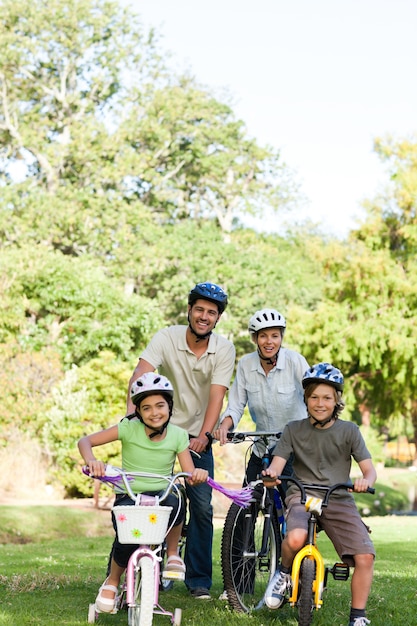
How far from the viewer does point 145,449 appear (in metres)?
6.41

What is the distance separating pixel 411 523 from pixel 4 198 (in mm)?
20440

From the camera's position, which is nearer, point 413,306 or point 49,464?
point 49,464

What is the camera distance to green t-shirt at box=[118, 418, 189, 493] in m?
6.39

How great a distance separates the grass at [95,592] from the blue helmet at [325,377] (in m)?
1.56

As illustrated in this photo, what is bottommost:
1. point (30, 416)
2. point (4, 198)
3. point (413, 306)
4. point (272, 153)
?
point (30, 416)

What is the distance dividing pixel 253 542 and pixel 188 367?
1378 millimetres

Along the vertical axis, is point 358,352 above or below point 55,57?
below

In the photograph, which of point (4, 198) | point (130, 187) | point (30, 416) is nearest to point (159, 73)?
point (130, 187)

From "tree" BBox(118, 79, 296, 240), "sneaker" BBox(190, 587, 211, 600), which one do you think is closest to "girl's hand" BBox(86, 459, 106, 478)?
"sneaker" BBox(190, 587, 211, 600)

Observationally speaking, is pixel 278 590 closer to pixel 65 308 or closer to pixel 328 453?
pixel 328 453

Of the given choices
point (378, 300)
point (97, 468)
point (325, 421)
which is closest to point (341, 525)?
point (325, 421)

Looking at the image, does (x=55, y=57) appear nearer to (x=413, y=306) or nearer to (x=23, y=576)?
(x=413, y=306)

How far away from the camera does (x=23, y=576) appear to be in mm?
8398

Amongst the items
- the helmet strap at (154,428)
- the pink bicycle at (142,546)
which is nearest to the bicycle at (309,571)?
the pink bicycle at (142,546)
